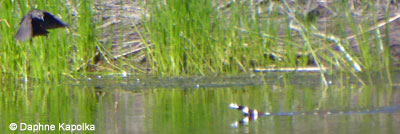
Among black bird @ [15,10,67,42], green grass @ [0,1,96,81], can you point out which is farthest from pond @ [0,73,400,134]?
black bird @ [15,10,67,42]

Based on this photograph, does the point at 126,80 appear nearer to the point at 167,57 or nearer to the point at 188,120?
the point at 167,57

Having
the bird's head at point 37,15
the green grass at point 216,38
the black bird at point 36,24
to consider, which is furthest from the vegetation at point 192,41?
the bird's head at point 37,15

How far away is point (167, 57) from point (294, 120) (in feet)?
8.54

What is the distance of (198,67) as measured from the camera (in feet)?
18.7

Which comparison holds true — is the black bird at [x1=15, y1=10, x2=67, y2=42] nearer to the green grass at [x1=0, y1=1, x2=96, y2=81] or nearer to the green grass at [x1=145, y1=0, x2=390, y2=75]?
the green grass at [x1=0, y1=1, x2=96, y2=81]

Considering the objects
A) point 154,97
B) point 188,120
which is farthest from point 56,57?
point 188,120

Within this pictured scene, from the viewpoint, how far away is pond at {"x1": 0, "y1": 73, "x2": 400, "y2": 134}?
3150mm

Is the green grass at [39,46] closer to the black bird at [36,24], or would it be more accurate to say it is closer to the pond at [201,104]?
the pond at [201,104]

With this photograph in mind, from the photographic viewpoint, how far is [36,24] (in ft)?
14.1

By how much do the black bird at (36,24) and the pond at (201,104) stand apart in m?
0.41

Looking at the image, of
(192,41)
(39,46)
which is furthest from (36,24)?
(192,41)

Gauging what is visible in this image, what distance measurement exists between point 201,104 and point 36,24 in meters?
1.10

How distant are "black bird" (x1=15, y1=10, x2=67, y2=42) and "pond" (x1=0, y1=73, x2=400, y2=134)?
1.33 feet

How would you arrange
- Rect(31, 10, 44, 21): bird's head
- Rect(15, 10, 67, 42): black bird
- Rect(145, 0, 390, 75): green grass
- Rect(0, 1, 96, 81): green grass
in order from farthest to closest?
Rect(145, 0, 390, 75): green grass → Rect(0, 1, 96, 81): green grass → Rect(31, 10, 44, 21): bird's head → Rect(15, 10, 67, 42): black bird
